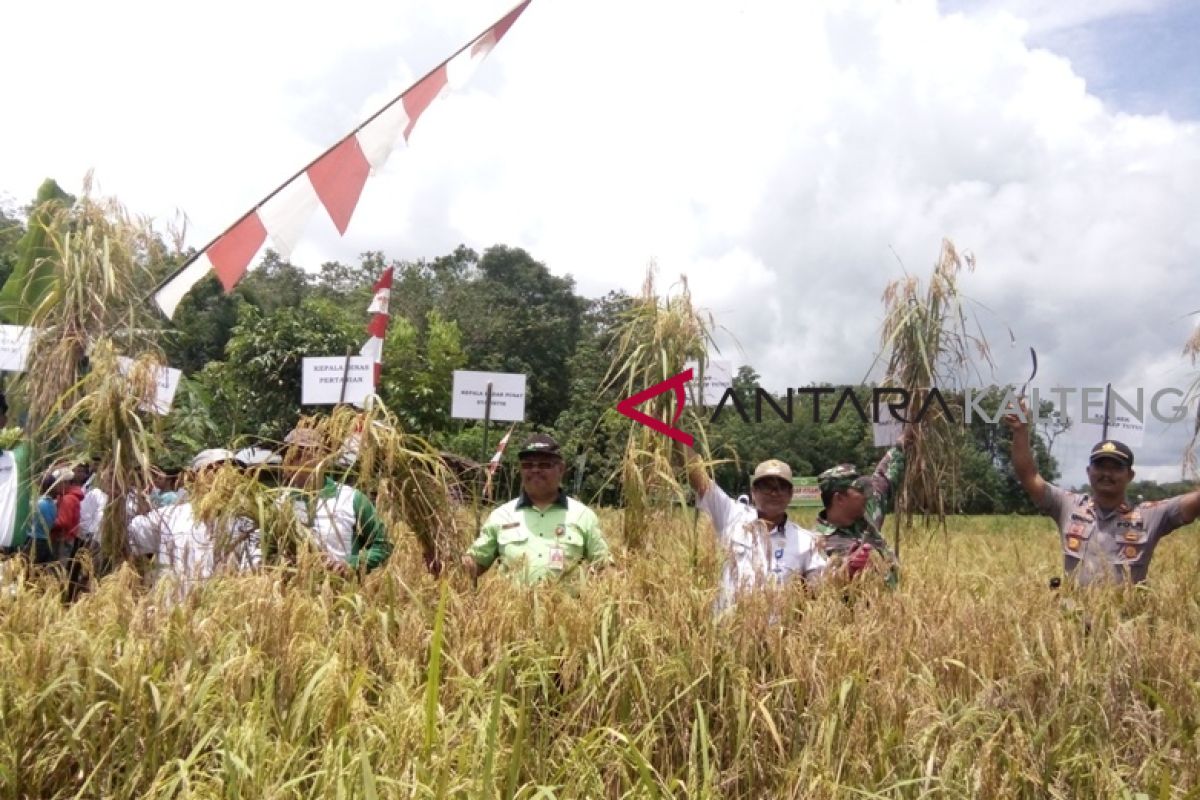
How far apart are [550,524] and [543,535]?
0.06 metres

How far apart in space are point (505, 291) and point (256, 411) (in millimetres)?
14885

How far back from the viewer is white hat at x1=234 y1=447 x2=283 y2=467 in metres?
2.98

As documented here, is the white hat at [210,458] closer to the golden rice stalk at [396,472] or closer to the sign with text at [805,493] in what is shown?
the golden rice stalk at [396,472]

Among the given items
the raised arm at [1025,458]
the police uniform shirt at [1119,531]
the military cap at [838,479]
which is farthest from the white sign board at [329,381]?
the police uniform shirt at [1119,531]

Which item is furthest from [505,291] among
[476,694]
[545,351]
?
[476,694]

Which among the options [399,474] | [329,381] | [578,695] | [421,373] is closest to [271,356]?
[421,373]

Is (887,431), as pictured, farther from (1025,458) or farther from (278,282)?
(278,282)

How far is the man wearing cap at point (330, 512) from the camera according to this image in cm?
280

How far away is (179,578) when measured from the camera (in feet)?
8.37

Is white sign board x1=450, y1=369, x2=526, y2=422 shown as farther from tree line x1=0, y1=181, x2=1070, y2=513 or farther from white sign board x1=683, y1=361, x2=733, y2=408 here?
white sign board x1=683, y1=361, x2=733, y2=408

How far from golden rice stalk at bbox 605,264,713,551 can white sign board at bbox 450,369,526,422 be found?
6.25 ft

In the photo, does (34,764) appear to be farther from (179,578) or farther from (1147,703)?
(1147,703)

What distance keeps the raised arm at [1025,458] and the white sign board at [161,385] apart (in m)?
3.43

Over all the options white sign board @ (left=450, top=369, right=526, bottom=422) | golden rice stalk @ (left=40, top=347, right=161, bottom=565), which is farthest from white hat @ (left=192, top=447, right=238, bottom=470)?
white sign board @ (left=450, top=369, right=526, bottom=422)
